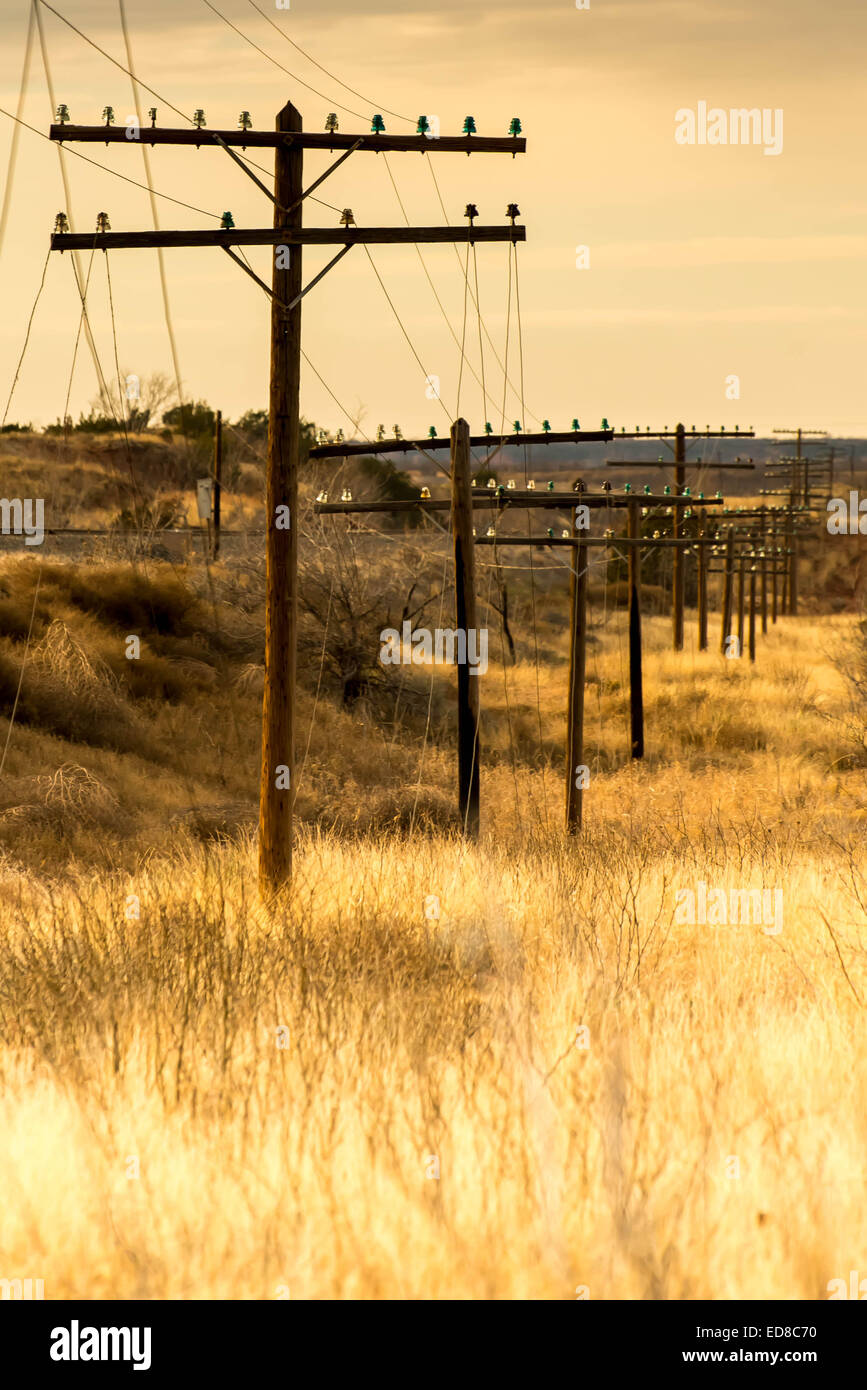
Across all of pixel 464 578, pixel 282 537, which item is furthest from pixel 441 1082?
pixel 464 578

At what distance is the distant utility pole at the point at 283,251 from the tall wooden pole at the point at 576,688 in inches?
357

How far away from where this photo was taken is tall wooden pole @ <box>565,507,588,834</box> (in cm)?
1898

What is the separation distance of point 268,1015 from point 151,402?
70.9 meters

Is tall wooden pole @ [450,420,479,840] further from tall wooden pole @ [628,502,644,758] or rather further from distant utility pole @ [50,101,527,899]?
tall wooden pole @ [628,502,644,758]

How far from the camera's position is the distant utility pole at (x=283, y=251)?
9742 mm

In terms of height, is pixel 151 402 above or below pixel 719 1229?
above

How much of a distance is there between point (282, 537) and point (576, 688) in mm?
10236

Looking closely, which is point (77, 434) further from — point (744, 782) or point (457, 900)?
point (457, 900)

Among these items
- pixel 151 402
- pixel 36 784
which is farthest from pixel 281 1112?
pixel 151 402

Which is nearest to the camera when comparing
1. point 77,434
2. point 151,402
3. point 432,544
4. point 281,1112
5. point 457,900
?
point 281,1112

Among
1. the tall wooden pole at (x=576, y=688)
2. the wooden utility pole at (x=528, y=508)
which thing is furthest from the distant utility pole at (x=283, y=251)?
the tall wooden pole at (x=576, y=688)

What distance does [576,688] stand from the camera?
19750 millimetres

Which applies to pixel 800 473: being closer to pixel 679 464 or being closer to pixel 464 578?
pixel 679 464

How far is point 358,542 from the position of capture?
3438cm
